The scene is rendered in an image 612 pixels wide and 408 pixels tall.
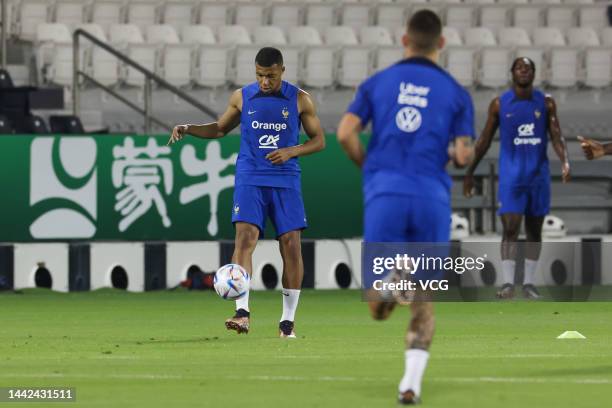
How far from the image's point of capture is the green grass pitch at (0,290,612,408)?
8016 mm

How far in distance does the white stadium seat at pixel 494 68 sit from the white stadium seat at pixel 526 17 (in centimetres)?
189

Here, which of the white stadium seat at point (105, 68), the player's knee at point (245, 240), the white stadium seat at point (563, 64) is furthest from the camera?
the white stadium seat at point (563, 64)

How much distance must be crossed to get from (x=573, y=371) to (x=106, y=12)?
18993mm

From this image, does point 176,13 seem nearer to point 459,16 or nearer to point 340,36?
point 340,36

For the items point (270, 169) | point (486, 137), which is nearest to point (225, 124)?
point (270, 169)

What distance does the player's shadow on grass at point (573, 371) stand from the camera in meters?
9.16

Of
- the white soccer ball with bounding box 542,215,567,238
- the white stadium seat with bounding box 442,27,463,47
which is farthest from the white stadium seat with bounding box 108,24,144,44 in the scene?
the white soccer ball with bounding box 542,215,567,238

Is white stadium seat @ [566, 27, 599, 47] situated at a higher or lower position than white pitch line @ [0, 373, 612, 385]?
higher

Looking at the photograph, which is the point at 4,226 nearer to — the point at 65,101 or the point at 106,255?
the point at 106,255

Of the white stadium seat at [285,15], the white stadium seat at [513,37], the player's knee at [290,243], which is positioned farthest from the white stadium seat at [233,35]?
the player's knee at [290,243]

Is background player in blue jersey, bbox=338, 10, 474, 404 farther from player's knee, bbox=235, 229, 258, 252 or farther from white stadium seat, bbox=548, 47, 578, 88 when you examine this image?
white stadium seat, bbox=548, 47, 578, 88

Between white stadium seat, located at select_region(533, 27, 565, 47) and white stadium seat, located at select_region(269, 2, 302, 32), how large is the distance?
432cm

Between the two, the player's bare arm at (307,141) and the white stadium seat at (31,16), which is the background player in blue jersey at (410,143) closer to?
the player's bare arm at (307,141)

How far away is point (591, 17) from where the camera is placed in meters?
29.0
